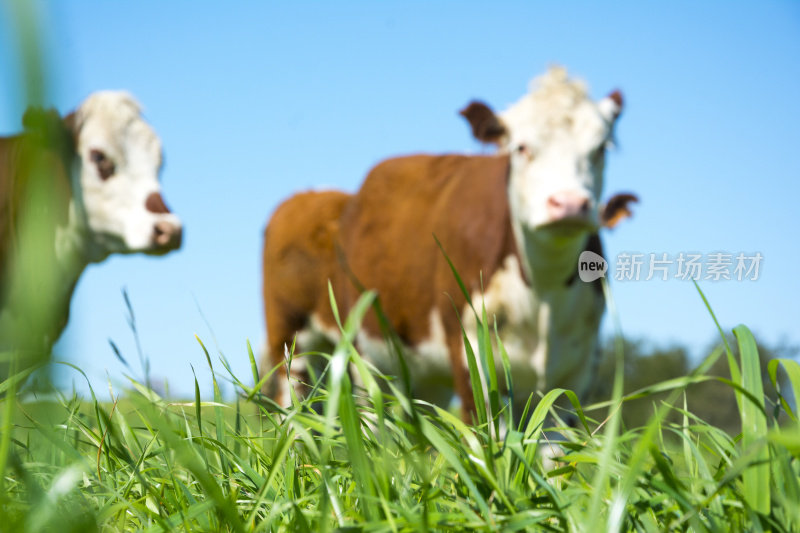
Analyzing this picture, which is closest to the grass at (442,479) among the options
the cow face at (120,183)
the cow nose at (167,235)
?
the cow nose at (167,235)

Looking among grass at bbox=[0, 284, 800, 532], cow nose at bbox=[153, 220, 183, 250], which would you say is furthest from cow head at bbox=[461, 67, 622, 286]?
grass at bbox=[0, 284, 800, 532]

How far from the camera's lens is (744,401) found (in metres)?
0.65

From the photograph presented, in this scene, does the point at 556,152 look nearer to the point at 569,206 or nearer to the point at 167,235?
the point at 569,206

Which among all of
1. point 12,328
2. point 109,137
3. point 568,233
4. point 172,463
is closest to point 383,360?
point 568,233

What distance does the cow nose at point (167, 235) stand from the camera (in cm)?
415

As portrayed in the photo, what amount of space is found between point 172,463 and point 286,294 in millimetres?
3700

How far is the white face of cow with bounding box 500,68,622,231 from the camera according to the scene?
294 cm

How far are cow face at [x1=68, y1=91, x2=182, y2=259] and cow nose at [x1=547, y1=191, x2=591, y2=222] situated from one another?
221cm
